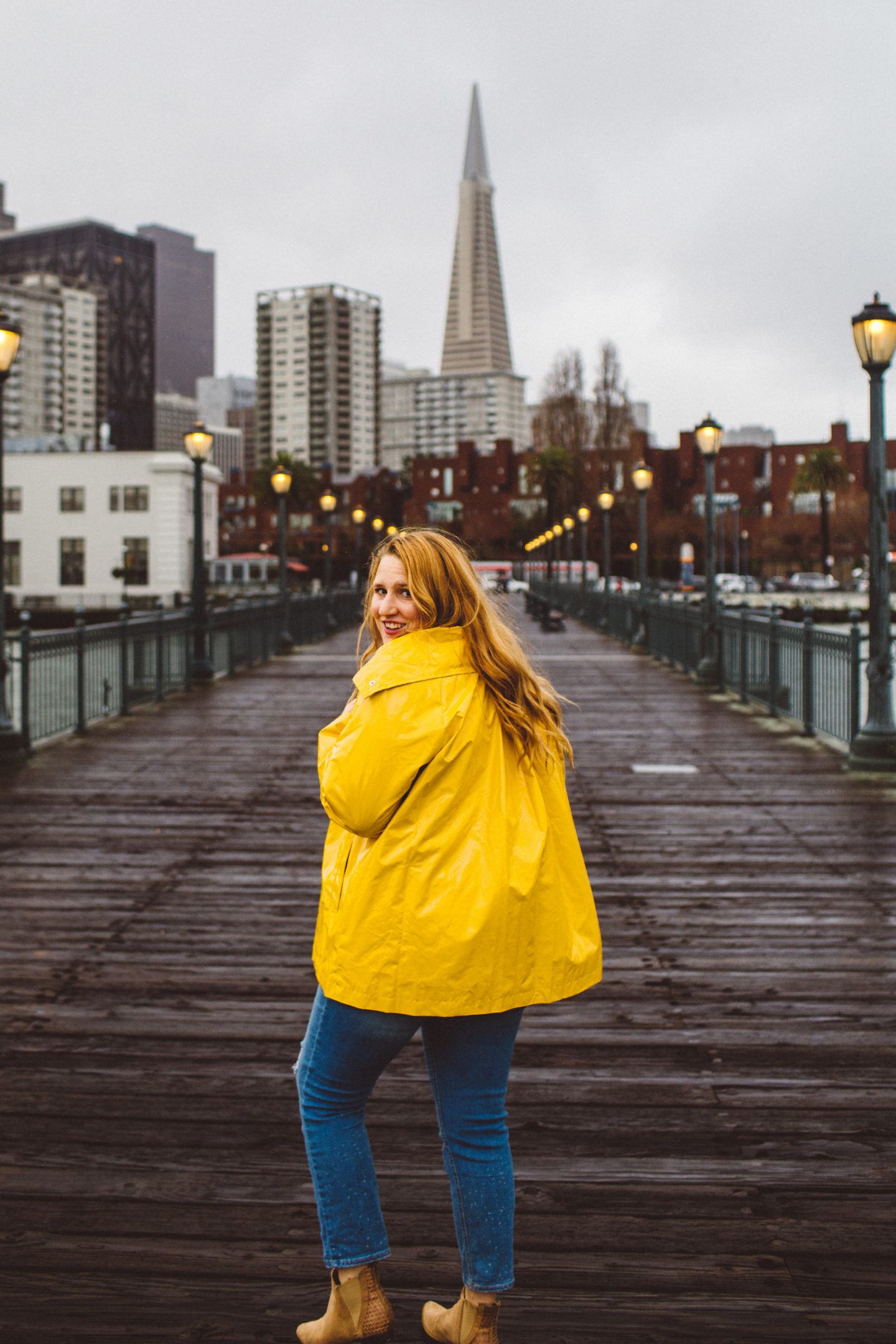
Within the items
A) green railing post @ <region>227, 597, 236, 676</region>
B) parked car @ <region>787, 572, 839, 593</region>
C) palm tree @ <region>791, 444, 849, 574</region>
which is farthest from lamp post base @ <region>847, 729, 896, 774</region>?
palm tree @ <region>791, 444, 849, 574</region>

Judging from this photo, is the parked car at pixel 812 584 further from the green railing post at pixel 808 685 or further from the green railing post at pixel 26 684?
the green railing post at pixel 26 684

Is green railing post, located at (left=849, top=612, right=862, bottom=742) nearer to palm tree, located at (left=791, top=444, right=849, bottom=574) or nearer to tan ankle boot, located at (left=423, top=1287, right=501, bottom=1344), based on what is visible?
tan ankle boot, located at (left=423, top=1287, right=501, bottom=1344)

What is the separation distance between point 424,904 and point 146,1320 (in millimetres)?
1191

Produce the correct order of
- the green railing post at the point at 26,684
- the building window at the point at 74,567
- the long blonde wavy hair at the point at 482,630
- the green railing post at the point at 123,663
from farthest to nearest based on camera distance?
1. the building window at the point at 74,567
2. the green railing post at the point at 123,663
3. the green railing post at the point at 26,684
4. the long blonde wavy hair at the point at 482,630

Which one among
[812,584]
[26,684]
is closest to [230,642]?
[26,684]

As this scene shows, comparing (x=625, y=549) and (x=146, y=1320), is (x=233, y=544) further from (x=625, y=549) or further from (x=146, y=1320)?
(x=146, y=1320)

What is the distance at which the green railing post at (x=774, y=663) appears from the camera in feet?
45.9

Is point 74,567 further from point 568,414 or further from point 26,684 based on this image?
point 26,684

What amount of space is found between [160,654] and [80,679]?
11.2 feet

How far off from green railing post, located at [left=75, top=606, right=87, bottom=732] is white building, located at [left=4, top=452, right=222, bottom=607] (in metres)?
57.5

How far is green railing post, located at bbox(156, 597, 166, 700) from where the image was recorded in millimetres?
15727

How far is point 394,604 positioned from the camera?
8.29ft

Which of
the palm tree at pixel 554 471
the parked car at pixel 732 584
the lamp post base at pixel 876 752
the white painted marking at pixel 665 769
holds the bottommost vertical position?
the white painted marking at pixel 665 769

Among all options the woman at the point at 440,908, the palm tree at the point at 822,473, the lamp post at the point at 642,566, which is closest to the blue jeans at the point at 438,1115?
the woman at the point at 440,908
